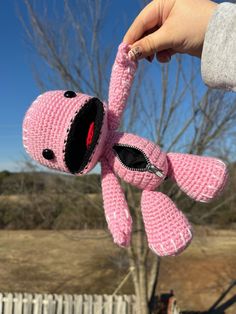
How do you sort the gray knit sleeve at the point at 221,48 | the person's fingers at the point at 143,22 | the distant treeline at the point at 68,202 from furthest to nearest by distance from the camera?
the distant treeline at the point at 68,202, the person's fingers at the point at 143,22, the gray knit sleeve at the point at 221,48

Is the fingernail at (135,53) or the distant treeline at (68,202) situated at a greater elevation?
the fingernail at (135,53)

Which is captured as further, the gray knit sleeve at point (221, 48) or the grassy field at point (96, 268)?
the grassy field at point (96, 268)

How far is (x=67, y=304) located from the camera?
5.12m

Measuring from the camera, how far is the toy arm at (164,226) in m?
0.89

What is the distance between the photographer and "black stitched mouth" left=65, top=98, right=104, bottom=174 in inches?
35.8

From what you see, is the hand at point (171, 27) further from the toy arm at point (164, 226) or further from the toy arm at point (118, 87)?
the toy arm at point (164, 226)

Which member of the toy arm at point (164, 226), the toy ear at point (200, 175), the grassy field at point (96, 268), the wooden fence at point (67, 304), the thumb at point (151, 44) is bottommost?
the grassy field at point (96, 268)

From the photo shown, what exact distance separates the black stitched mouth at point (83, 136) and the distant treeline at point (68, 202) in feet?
6.59

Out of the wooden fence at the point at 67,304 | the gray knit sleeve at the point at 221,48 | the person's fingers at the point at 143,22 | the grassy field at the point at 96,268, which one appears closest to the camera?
the gray knit sleeve at the point at 221,48

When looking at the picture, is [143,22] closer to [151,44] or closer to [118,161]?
[151,44]

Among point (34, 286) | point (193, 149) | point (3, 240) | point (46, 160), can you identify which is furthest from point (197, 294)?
point (46, 160)

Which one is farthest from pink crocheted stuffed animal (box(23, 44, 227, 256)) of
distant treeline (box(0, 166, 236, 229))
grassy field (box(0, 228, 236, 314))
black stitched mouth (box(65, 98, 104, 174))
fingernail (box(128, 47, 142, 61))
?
grassy field (box(0, 228, 236, 314))

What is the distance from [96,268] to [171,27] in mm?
8138

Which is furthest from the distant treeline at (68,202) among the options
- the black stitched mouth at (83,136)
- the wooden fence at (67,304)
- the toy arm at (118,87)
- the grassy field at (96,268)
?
the black stitched mouth at (83,136)
